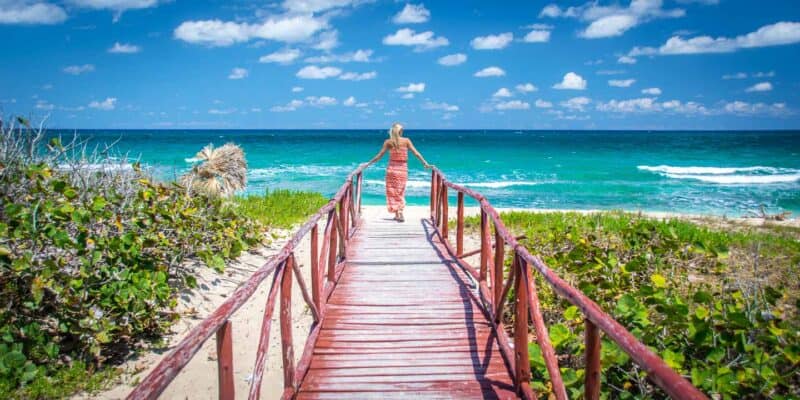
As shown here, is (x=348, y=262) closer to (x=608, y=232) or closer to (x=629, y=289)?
(x=629, y=289)

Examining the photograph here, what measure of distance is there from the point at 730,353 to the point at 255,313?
5.10 metres

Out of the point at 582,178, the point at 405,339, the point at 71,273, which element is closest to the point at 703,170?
the point at 582,178

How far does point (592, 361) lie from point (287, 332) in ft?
6.49

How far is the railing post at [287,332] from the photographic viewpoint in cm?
341

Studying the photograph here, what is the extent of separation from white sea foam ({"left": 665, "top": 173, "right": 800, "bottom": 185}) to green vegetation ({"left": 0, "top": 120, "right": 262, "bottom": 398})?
3212 cm

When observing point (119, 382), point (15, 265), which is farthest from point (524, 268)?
point (15, 265)

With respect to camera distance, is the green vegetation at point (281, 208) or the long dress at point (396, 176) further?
the green vegetation at point (281, 208)

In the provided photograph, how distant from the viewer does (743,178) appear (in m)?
32.0

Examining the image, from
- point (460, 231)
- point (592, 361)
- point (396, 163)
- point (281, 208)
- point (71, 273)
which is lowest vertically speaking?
point (281, 208)

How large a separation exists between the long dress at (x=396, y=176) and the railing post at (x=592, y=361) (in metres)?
7.39

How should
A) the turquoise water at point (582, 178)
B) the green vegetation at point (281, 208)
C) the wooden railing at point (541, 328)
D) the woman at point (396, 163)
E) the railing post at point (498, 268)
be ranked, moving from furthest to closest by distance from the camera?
the turquoise water at point (582, 178) → the green vegetation at point (281, 208) → the woman at point (396, 163) → the railing post at point (498, 268) → the wooden railing at point (541, 328)

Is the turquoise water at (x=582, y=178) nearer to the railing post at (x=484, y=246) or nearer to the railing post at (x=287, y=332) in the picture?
the railing post at (x=484, y=246)

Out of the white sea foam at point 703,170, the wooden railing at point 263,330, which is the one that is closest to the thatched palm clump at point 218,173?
the wooden railing at point 263,330

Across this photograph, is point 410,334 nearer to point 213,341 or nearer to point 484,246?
point 484,246
